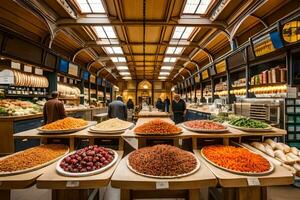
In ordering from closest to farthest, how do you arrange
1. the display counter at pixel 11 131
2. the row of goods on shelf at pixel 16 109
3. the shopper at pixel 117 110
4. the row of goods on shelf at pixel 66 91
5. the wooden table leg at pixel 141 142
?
the wooden table leg at pixel 141 142 → the display counter at pixel 11 131 → the row of goods on shelf at pixel 16 109 → the shopper at pixel 117 110 → the row of goods on shelf at pixel 66 91

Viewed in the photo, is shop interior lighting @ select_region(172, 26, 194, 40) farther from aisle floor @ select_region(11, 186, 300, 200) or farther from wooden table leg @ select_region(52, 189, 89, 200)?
wooden table leg @ select_region(52, 189, 89, 200)

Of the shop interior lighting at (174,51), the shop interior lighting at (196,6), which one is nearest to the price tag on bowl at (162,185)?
the shop interior lighting at (196,6)

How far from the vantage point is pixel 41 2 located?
556 cm

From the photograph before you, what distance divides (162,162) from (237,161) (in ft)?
2.62

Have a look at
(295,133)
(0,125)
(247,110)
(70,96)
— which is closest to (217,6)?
(247,110)

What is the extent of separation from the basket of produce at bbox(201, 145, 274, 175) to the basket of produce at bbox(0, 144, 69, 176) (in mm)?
1730

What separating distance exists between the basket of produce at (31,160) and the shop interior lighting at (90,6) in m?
4.42

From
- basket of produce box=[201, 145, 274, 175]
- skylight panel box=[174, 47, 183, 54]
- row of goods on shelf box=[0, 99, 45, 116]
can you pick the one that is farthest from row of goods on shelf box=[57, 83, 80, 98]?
basket of produce box=[201, 145, 274, 175]

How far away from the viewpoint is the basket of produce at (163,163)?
6.53 feet

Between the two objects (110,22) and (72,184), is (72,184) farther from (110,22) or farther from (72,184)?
(110,22)

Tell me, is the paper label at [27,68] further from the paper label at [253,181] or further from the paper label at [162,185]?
the paper label at [253,181]

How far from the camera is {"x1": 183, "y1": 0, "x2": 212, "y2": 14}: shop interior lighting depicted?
578 centimetres

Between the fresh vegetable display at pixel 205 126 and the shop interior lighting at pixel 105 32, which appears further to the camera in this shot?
the shop interior lighting at pixel 105 32

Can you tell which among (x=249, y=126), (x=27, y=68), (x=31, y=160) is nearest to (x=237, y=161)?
(x=249, y=126)
